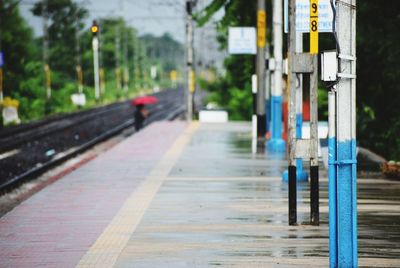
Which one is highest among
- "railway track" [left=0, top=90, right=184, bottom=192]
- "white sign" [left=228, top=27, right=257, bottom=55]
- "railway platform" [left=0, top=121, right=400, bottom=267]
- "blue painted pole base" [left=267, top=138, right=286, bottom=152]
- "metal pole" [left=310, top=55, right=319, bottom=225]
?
"white sign" [left=228, top=27, right=257, bottom=55]

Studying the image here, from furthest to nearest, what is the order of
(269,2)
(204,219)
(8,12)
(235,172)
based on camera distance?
(8,12) → (269,2) → (235,172) → (204,219)

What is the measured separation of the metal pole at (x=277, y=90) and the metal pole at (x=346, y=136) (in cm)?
1281

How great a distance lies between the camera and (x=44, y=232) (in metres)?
12.9

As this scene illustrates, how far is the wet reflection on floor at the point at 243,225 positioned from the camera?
11.0m

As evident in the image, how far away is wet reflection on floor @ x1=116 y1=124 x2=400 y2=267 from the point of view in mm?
10977

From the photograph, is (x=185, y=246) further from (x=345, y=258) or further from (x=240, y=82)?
(x=240, y=82)

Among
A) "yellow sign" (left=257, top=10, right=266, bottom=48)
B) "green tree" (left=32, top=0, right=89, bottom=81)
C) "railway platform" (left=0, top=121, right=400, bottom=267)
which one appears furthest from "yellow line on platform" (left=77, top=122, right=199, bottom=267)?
"green tree" (left=32, top=0, right=89, bottom=81)

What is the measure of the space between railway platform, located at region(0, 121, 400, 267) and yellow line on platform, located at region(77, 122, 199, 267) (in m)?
0.01

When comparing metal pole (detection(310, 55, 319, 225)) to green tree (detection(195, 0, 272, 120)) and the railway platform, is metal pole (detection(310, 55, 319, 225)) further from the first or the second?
green tree (detection(195, 0, 272, 120))

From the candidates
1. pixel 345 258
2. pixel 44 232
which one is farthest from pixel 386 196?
pixel 345 258

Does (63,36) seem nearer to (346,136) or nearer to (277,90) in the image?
(277,90)

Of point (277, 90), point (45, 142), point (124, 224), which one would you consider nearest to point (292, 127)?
point (124, 224)

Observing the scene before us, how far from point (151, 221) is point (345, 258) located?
Answer: 14.8ft

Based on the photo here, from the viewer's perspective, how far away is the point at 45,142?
119 ft
